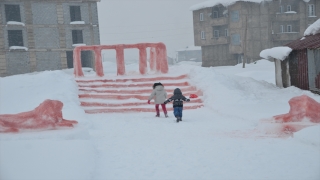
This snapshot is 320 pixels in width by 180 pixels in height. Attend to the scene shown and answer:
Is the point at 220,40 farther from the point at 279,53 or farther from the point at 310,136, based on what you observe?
the point at 310,136

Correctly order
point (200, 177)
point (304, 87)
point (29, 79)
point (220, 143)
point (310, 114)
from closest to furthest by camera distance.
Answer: point (200, 177)
point (220, 143)
point (310, 114)
point (304, 87)
point (29, 79)

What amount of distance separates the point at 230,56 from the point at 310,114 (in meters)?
33.1

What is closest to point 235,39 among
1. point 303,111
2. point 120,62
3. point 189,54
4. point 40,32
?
point 40,32

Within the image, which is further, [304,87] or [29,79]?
[29,79]

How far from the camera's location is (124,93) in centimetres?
1441

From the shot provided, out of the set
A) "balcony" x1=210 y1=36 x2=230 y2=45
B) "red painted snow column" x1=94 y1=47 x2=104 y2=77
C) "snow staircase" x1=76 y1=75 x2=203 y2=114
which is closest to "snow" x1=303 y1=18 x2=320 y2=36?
"snow staircase" x1=76 y1=75 x2=203 y2=114

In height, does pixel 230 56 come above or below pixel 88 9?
below

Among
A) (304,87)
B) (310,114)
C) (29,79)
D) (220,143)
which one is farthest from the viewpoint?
(29,79)

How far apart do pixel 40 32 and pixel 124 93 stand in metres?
20.9

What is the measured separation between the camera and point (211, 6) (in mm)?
38750

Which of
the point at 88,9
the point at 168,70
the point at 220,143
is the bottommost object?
the point at 220,143

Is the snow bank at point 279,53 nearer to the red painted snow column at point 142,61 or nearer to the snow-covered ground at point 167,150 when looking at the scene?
the snow-covered ground at point 167,150

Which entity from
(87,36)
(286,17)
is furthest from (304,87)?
(286,17)

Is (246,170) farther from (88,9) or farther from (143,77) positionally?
(88,9)
